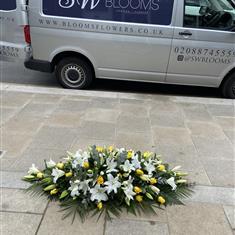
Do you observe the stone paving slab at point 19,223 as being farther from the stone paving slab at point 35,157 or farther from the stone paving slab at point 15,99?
the stone paving slab at point 15,99

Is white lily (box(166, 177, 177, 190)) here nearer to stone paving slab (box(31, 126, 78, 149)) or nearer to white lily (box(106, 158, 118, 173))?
white lily (box(106, 158, 118, 173))

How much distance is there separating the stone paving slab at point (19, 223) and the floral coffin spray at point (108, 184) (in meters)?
0.26

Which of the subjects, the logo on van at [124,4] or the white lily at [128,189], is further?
the logo on van at [124,4]

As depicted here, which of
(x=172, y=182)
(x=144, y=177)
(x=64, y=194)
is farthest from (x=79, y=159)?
(x=172, y=182)

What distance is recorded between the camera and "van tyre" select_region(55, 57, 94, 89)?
615cm

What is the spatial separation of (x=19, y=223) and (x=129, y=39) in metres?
4.00

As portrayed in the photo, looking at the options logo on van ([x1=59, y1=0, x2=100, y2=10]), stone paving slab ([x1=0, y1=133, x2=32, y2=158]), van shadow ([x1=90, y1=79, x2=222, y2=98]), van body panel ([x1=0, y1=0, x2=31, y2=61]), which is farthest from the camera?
van shadow ([x1=90, y1=79, x2=222, y2=98])

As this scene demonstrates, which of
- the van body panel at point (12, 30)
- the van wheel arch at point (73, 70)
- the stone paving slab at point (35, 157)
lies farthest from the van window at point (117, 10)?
the stone paving slab at point (35, 157)

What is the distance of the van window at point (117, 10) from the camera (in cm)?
563

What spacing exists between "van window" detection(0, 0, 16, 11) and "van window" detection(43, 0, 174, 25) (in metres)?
0.58

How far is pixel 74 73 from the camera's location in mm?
6230

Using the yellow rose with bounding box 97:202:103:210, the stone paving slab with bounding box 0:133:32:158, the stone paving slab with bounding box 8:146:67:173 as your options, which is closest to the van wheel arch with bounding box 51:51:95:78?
the stone paving slab with bounding box 0:133:32:158

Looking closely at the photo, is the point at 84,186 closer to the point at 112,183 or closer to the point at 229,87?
the point at 112,183

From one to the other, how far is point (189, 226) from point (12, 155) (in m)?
1.98
